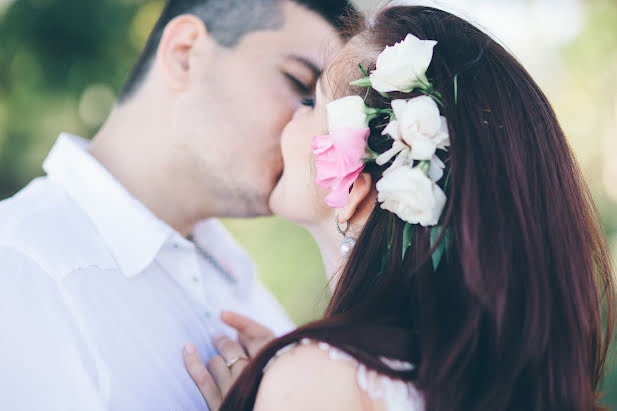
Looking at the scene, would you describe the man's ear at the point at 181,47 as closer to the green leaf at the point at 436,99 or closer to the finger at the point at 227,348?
the finger at the point at 227,348

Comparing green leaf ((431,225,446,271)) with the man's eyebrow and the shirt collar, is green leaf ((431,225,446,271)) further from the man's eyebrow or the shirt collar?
the man's eyebrow

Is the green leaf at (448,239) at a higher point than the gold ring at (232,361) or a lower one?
higher

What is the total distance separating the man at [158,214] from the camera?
1.72 m

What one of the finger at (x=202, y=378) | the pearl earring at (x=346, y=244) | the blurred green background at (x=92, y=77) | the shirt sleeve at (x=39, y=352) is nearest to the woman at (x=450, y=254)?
the pearl earring at (x=346, y=244)

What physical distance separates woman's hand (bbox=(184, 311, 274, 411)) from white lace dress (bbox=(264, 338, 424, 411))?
0.70 m

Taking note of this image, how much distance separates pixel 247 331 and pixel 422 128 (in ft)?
3.86

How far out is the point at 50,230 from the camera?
1.90 meters

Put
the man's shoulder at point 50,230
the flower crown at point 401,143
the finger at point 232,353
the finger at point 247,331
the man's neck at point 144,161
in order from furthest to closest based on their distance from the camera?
1. the man's neck at point 144,161
2. the finger at point 247,331
3. the finger at point 232,353
4. the man's shoulder at point 50,230
5. the flower crown at point 401,143

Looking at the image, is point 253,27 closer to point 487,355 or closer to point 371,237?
point 371,237

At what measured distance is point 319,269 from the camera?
590 cm

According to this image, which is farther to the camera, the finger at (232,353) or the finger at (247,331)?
the finger at (247,331)

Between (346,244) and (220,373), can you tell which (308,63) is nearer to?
(346,244)

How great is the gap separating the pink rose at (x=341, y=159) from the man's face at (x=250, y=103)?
2.92 ft

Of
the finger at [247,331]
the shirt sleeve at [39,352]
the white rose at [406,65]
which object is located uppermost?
the white rose at [406,65]
